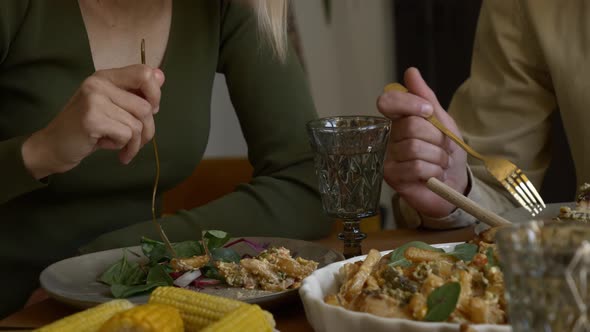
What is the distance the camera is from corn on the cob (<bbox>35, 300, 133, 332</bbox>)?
79cm

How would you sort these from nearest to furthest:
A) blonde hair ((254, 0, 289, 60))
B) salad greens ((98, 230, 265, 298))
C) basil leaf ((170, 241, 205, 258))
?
salad greens ((98, 230, 265, 298)), basil leaf ((170, 241, 205, 258)), blonde hair ((254, 0, 289, 60))

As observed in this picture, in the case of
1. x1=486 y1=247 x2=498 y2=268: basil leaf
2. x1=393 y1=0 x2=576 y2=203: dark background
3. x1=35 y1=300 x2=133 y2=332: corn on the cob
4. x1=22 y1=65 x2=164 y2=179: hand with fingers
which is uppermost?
x1=22 y1=65 x2=164 y2=179: hand with fingers

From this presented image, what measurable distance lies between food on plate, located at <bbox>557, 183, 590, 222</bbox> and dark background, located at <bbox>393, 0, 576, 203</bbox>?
2074 millimetres

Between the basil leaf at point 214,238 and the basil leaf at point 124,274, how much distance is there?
0.11m

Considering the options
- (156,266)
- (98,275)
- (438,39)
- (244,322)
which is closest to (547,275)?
(244,322)

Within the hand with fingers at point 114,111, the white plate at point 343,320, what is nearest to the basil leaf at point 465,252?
the white plate at point 343,320

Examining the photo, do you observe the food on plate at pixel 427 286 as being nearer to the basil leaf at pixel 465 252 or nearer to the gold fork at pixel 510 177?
the basil leaf at pixel 465 252

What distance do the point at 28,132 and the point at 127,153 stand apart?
1.28ft

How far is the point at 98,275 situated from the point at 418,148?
1.83ft

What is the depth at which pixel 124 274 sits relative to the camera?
1.11 m

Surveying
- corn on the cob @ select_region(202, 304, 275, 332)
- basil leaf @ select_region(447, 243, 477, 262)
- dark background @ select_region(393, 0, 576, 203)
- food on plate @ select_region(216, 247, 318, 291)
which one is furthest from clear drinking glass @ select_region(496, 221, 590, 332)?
dark background @ select_region(393, 0, 576, 203)

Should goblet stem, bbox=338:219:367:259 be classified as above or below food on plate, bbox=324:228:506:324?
below

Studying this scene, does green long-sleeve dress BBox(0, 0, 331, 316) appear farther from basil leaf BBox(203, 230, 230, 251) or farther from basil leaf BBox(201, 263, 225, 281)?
basil leaf BBox(201, 263, 225, 281)

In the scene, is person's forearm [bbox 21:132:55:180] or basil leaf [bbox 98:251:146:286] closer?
basil leaf [bbox 98:251:146:286]
